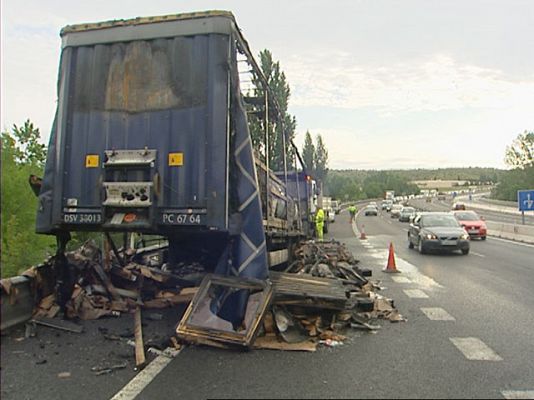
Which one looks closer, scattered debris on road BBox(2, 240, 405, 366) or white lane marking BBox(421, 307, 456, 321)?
scattered debris on road BBox(2, 240, 405, 366)

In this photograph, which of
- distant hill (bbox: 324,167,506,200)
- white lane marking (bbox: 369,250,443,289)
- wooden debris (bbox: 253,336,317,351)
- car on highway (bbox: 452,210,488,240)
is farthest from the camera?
distant hill (bbox: 324,167,506,200)

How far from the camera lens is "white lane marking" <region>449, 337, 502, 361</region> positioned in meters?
5.28

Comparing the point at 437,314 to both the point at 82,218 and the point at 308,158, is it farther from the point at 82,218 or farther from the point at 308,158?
the point at 308,158

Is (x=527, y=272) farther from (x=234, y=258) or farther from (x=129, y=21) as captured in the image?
(x=129, y=21)

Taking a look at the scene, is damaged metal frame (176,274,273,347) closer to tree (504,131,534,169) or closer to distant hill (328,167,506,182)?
tree (504,131,534,169)

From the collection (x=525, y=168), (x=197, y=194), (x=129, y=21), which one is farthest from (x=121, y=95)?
(x=525, y=168)

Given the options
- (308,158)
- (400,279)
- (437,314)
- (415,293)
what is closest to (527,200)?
(308,158)

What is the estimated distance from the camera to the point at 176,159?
5.57 metres

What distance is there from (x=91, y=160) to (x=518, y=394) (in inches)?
192

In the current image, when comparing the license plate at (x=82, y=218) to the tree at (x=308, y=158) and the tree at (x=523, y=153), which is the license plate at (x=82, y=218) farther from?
the tree at (x=523, y=153)

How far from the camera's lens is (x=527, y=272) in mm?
12773

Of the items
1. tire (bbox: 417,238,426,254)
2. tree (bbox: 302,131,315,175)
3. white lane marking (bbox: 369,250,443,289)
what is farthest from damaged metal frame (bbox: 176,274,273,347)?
tire (bbox: 417,238,426,254)

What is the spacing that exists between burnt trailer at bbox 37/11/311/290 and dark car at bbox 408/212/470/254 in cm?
1320

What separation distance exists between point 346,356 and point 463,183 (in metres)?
180
